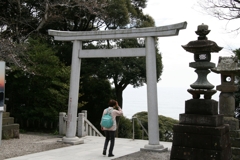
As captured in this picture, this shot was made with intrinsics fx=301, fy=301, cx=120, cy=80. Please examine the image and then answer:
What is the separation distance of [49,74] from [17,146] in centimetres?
492

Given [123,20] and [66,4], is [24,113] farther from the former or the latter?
[123,20]

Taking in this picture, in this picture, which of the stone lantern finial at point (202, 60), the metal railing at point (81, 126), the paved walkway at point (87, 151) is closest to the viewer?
the stone lantern finial at point (202, 60)

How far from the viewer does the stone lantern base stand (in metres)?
7.02

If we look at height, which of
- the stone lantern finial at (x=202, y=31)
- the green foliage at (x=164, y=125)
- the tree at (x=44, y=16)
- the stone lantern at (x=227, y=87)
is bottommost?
the green foliage at (x=164, y=125)

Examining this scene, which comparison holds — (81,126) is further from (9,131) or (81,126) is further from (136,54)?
(136,54)

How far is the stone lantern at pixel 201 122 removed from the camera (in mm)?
7055

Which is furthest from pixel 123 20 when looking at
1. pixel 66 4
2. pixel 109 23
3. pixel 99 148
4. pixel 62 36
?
pixel 99 148

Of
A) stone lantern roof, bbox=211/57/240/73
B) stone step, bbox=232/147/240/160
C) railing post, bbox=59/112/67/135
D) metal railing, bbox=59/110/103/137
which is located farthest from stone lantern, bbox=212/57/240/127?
railing post, bbox=59/112/67/135

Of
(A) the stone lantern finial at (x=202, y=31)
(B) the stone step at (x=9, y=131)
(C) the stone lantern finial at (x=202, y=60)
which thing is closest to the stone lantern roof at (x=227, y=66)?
(C) the stone lantern finial at (x=202, y=60)

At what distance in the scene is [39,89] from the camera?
14883 millimetres

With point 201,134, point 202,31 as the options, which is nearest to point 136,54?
point 202,31

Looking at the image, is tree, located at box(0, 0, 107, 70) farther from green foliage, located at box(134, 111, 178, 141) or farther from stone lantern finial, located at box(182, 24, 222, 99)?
stone lantern finial, located at box(182, 24, 222, 99)

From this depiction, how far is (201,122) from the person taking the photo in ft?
24.0

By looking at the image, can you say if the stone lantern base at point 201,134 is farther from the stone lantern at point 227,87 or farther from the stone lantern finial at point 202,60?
the stone lantern at point 227,87
